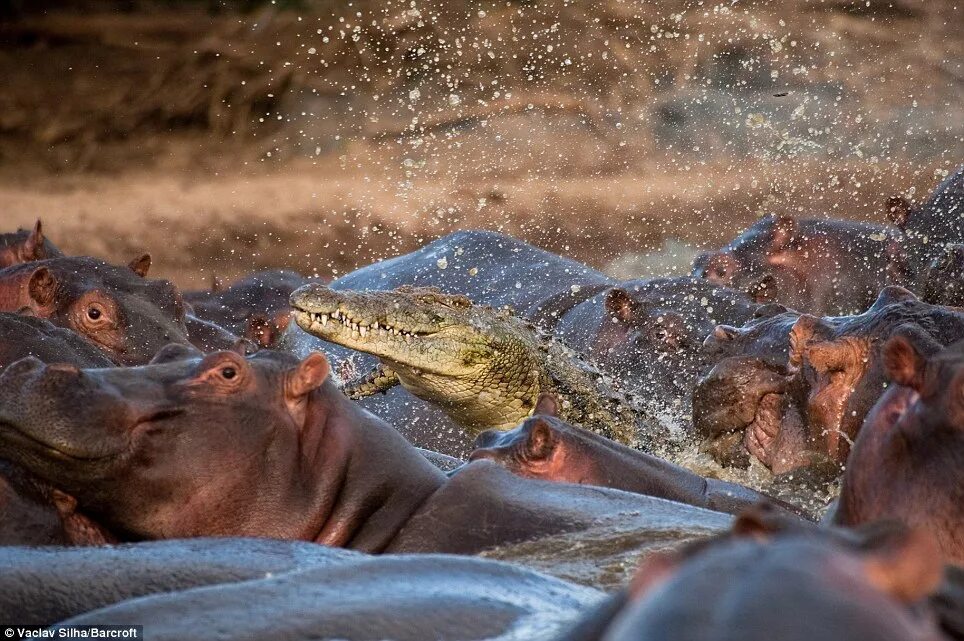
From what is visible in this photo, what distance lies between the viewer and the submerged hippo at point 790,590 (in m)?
1.05

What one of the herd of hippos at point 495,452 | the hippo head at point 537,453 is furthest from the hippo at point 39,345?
the hippo head at point 537,453

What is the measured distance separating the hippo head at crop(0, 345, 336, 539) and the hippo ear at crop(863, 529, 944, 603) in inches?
82.6

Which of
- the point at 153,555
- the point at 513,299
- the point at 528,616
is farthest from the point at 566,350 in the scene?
the point at 528,616

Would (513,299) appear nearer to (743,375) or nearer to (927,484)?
(743,375)

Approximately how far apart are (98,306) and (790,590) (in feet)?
14.8

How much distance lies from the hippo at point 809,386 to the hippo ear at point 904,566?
8.73 ft

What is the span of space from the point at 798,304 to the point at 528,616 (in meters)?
5.27

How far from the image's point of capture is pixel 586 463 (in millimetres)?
3684

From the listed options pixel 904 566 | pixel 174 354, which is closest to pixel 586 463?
pixel 174 354

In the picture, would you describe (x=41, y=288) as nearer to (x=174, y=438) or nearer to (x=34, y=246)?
(x=34, y=246)

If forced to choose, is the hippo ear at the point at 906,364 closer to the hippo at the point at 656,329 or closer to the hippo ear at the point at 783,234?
the hippo at the point at 656,329

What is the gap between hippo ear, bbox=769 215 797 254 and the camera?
7.34 metres

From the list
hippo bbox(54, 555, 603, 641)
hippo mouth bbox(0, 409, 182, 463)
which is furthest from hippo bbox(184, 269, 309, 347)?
hippo bbox(54, 555, 603, 641)

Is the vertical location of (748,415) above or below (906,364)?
below
